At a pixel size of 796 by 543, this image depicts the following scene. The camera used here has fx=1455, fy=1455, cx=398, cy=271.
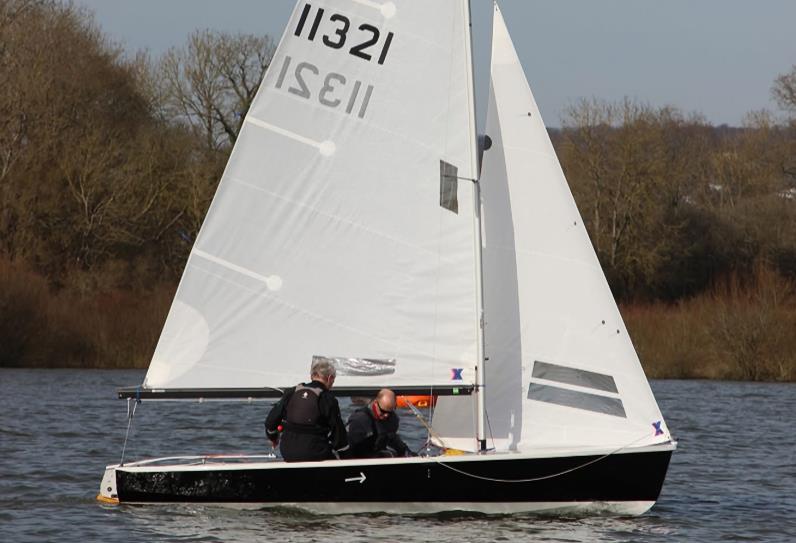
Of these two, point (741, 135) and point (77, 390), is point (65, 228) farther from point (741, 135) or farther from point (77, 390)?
point (741, 135)

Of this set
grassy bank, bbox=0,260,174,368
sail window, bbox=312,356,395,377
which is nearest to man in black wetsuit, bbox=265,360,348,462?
sail window, bbox=312,356,395,377

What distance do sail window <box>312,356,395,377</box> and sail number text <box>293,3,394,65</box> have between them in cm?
231

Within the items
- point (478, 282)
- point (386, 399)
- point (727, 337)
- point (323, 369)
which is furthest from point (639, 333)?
point (323, 369)

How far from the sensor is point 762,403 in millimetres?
25047

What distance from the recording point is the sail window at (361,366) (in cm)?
1124

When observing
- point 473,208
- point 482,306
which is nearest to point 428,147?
point 473,208

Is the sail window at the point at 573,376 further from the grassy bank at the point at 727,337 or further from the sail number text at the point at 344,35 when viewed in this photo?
the grassy bank at the point at 727,337

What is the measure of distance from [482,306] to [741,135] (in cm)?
4587

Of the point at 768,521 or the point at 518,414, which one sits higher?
the point at 518,414

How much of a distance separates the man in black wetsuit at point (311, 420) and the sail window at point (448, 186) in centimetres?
155

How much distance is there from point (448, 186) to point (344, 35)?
1410mm

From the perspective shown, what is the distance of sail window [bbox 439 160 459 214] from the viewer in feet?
36.9

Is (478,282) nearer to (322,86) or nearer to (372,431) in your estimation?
(372,431)

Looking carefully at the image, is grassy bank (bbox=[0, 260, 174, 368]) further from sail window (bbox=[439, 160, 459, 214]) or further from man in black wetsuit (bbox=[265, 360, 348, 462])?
sail window (bbox=[439, 160, 459, 214])
